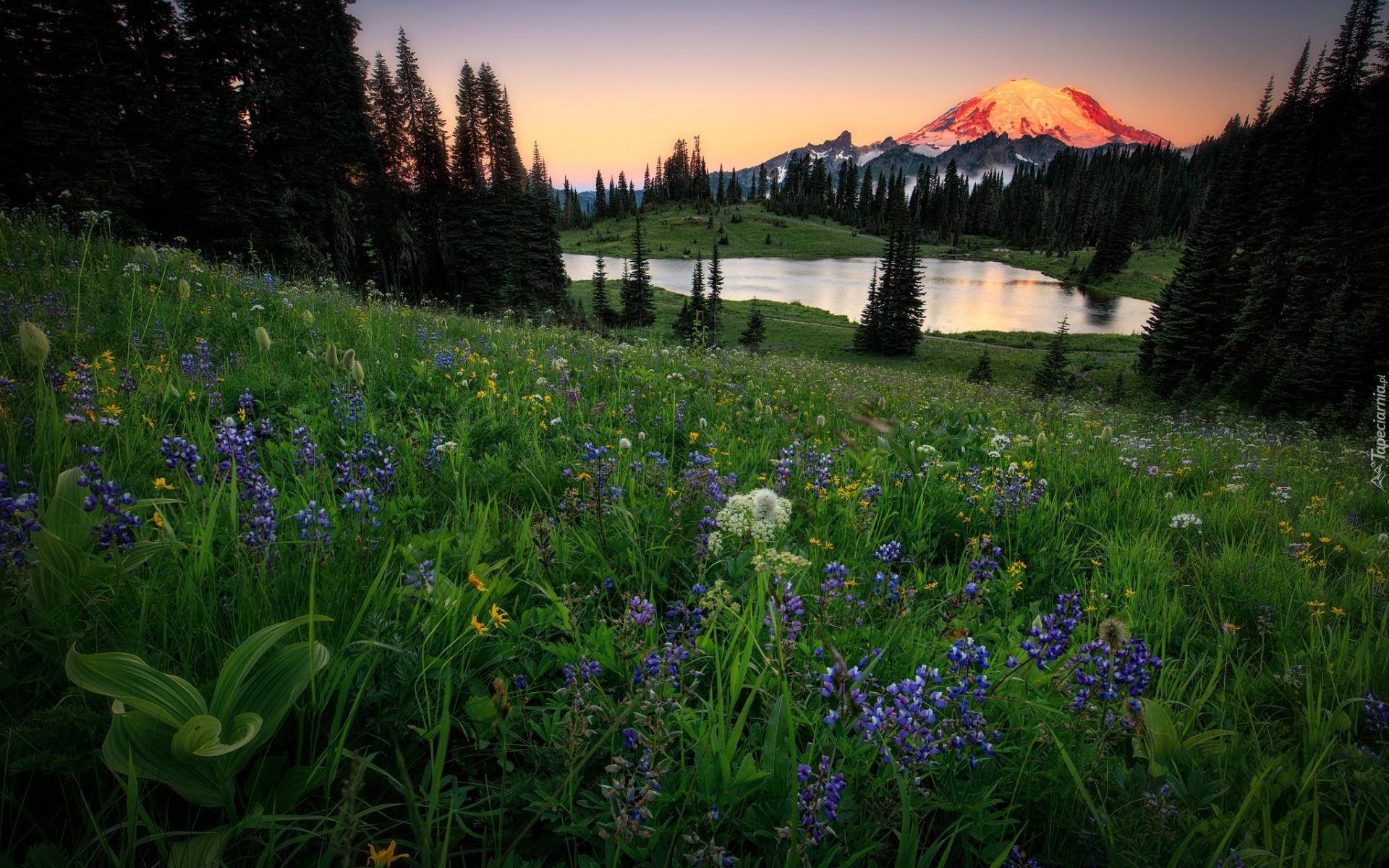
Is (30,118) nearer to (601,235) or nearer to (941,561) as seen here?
(941,561)

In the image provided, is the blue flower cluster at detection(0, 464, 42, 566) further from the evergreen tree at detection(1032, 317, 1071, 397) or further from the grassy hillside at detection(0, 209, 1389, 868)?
the evergreen tree at detection(1032, 317, 1071, 397)

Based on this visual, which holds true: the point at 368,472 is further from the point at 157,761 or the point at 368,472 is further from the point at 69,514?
the point at 157,761

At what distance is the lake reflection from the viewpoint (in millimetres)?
73125

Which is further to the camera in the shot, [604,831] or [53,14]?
[53,14]

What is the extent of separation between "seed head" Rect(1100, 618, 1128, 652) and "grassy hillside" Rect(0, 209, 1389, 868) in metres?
0.01

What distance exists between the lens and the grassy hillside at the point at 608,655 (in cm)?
124

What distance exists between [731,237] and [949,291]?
233 ft

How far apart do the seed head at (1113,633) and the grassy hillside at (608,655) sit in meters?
0.01

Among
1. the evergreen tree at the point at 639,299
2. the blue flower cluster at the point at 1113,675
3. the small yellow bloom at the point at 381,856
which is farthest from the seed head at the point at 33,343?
the evergreen tree at the point at 639,299

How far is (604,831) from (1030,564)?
10.8 feet

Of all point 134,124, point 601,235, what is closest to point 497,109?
point 134,124

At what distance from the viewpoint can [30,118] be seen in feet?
66.2

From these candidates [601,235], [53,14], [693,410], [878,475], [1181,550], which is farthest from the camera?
[601,235]

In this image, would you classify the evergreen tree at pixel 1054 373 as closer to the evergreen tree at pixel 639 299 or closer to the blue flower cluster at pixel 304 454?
the blue flower cluster at pixel 304 454
